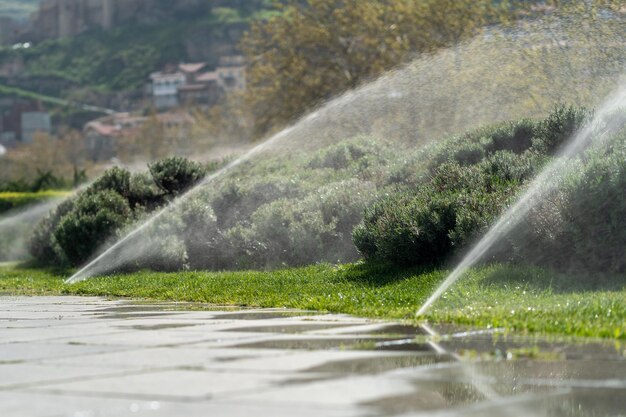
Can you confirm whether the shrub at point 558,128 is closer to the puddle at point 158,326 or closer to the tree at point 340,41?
the puddle at point 158,326

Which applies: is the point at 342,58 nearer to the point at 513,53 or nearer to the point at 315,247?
the point at 513,53

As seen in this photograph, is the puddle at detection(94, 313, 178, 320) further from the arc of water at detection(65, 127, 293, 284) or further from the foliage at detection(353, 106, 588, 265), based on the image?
the arc of water at detection(65, 127, 293, 284)

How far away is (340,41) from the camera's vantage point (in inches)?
1494

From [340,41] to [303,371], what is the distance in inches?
1289

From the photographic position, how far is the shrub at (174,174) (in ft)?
66.5

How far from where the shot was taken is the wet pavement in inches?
193

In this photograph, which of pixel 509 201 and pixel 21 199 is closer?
pixel 509 201

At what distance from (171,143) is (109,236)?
248 ft

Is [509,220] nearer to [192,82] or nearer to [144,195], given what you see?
[144,195]

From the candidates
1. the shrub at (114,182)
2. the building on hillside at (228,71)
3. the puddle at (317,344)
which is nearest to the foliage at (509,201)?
the puddle at (317,344)

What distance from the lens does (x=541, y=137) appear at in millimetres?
14172

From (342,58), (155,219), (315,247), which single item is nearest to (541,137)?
(315,247)

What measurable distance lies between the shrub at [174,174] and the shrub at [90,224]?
783 millimetres

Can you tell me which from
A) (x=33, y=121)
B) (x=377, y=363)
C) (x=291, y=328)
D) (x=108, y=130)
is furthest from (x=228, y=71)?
(x=377, y=363)
